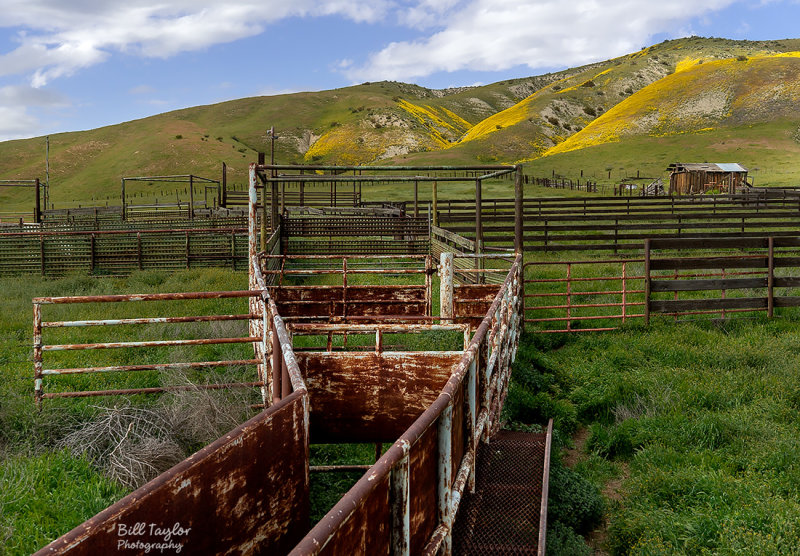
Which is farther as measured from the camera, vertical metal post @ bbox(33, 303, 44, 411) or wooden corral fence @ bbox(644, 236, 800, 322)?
wooden corral fence @ bbox(644, 236, 800, 322)

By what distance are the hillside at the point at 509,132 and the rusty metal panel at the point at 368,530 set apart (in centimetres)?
5323

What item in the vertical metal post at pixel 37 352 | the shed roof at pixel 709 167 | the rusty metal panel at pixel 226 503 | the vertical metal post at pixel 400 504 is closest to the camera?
the rusty metal panel at pixel 226 503

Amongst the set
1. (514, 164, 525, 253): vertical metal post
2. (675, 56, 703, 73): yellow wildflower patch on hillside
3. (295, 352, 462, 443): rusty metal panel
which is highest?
(675, 56, 703, 73): yellow wildflower patch on hillside

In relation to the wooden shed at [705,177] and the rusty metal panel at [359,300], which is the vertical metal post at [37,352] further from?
the wooden shed at [705,177]

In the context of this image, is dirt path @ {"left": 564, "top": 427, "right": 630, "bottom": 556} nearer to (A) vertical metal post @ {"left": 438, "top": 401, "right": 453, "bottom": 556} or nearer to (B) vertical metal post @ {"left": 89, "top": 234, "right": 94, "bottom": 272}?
(A) vertical metal post @ {"left": 438, "top": 401, "right": 453, "bottom": 556}

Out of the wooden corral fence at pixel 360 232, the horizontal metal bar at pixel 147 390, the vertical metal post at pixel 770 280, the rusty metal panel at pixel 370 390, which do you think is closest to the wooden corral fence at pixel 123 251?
the wooden corral fence at pixel 360 232

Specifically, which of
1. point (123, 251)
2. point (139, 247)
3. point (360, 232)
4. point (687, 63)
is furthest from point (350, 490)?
point (687, 63)

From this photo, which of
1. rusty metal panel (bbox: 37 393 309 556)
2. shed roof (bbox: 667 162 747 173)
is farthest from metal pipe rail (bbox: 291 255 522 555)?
shed roof (bbox: 667 162 747 173)

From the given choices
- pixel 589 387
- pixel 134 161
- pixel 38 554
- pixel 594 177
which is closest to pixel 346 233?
pixel 589 387

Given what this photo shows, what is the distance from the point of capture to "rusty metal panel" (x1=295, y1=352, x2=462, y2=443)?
377 centimetres

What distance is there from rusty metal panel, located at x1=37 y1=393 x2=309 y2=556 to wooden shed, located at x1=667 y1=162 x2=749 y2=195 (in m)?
48.8

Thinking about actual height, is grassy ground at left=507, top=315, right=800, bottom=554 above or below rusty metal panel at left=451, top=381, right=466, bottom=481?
below

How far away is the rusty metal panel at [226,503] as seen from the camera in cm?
151

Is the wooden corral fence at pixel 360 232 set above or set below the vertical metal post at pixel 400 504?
above
